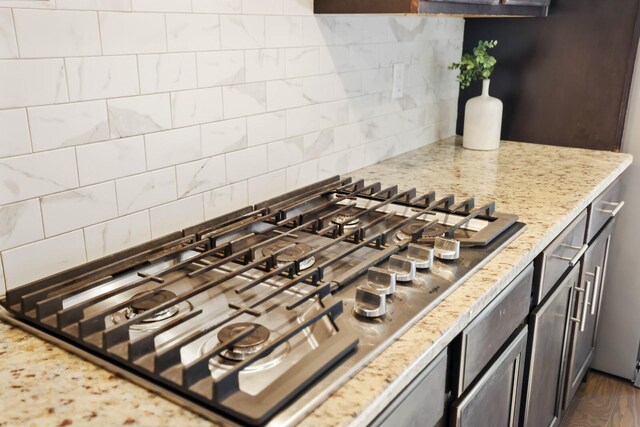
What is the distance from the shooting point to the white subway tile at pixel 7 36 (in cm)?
102

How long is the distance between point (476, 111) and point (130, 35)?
61.7 inches

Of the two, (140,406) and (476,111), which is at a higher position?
(476,111)

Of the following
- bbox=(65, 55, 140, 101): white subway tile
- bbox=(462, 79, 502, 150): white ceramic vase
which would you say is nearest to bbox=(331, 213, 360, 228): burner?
bbox=(65, 55, 140, 101): white subway tile

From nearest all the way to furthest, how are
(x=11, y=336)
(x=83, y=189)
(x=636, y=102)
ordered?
1. (x=11, y=336)
2. (x=83, y=189)
3. (x=636, y=102)

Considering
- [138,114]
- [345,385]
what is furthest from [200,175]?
[345,385]

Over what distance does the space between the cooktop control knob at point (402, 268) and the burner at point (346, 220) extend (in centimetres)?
23

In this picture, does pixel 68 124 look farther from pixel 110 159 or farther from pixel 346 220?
pixel 346 220

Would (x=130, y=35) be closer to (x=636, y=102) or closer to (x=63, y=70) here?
(x=63, y=70)

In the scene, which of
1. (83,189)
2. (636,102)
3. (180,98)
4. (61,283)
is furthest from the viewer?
(636,102)

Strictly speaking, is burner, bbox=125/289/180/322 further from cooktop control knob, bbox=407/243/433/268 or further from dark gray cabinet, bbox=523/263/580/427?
dark gray cabinet, bbox=523/263/580/427

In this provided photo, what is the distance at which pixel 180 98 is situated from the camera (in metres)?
1.38

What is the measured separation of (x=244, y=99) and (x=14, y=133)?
24.5 inches

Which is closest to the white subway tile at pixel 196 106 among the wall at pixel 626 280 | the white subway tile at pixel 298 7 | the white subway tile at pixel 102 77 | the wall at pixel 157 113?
the wall at pixel 157 113

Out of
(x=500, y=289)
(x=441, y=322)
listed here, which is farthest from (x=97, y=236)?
(x=500, y=289)
